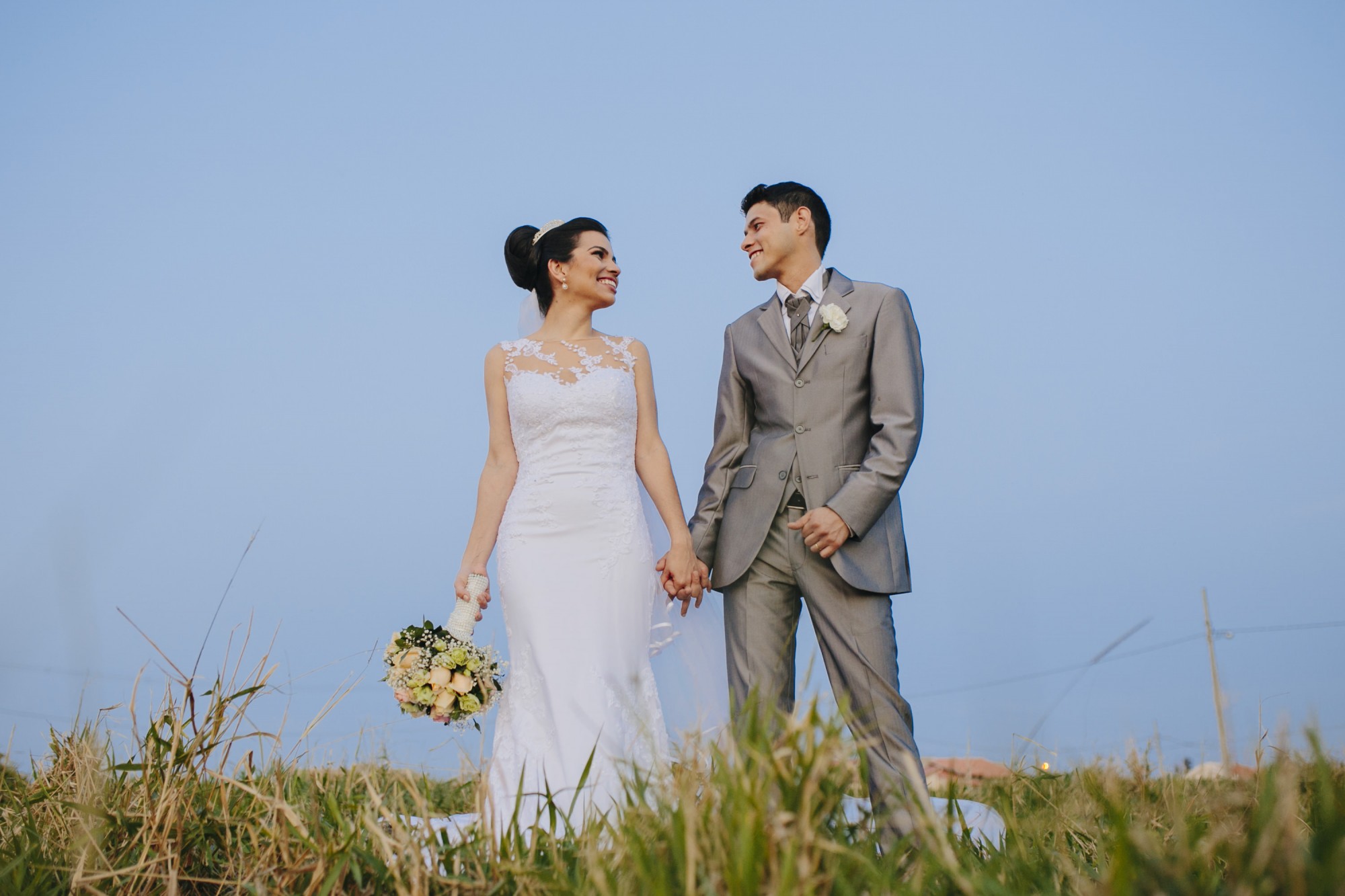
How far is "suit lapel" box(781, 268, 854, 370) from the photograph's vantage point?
4.86 metres

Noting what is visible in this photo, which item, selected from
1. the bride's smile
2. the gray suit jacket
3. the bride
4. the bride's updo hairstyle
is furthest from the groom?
the bride's updo hairstyle

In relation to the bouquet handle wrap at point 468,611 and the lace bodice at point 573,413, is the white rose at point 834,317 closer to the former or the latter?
the lace bodice at point 573,413

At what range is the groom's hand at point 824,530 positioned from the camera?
14.8 feet

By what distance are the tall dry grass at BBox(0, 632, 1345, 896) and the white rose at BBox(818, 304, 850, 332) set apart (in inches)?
71.4

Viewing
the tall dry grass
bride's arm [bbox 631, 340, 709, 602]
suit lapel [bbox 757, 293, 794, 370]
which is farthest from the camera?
bride's arm [bbox 631, 340, 709, 602]

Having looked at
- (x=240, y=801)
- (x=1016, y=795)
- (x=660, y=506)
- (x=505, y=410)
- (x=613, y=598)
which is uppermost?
(x=505, y=410)

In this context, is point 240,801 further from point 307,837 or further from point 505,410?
point 505,410

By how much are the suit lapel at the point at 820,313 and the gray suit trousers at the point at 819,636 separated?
2.15ft

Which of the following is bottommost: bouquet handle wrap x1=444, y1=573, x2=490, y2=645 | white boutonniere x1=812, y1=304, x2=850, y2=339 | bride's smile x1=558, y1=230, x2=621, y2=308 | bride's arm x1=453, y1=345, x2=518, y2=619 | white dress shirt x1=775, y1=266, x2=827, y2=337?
bouquet handle wrap x1=444, y1=573, x2=490, y2=645

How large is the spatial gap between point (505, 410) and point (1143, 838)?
3.82 metres

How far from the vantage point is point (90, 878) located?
111 inches

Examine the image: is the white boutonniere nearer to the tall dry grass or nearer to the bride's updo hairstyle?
the bride's updo hairstyle

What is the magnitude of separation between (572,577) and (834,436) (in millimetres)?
1275

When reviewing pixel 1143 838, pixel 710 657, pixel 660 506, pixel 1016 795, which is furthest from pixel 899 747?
pixel 1143 838
